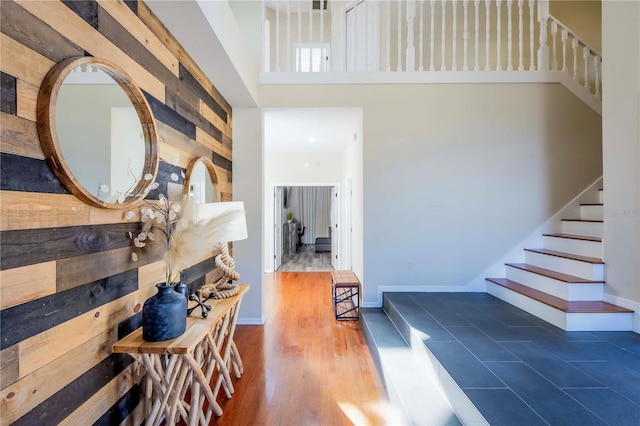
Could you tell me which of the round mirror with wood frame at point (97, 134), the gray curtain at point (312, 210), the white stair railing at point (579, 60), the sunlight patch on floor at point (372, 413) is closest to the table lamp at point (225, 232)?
the round mirror with wood frame at point (97, 134)

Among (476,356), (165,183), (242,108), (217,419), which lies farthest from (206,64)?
(476,356)

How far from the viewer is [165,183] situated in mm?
1829

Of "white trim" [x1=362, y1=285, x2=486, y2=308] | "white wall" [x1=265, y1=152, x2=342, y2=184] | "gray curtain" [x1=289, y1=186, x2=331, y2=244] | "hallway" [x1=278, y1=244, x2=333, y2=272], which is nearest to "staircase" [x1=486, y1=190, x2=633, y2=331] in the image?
Answer: "white trim" [x1=362, y1=285, x2=486, y2=308]

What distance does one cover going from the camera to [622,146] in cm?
230

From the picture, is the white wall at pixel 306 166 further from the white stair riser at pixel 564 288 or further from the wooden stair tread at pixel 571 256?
the white stair riser at pixel 564 288

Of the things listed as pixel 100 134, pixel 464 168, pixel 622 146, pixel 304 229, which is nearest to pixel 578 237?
pixel 622 146

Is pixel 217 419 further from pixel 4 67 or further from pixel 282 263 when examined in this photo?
pixel 282 263

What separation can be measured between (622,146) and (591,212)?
1152 mm

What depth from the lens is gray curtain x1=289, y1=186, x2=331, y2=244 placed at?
10.6 meters

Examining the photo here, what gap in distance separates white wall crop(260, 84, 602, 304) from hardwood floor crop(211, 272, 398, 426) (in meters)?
0.81

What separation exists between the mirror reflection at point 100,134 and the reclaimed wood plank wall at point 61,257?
9 cm

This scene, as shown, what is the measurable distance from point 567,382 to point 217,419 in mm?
2184

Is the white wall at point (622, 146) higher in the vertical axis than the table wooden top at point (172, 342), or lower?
higher

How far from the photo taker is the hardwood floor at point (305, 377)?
5.92 feet
